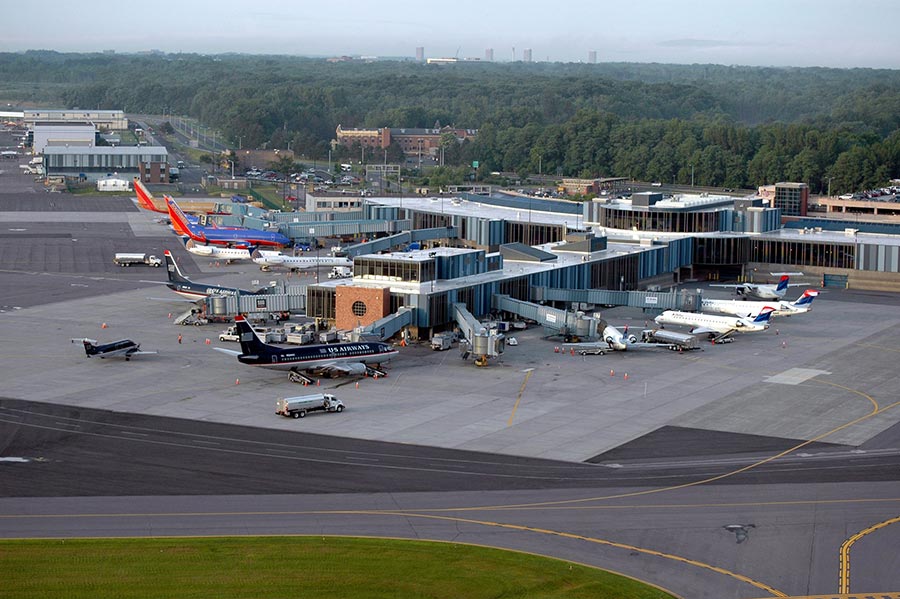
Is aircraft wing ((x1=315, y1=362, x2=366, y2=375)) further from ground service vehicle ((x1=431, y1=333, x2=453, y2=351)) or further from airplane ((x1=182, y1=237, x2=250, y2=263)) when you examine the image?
airplane ((x1=182, y1=237, x2=250, y2=263))

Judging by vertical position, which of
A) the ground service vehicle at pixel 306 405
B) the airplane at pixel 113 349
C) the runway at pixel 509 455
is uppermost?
the airplane at pixel 113 349

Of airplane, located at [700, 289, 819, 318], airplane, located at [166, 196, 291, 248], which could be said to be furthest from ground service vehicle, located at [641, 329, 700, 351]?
airplane, located at [166, 196, 291, 248]

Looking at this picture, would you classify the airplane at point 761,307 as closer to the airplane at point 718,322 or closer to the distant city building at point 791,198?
the airplane at point 718,322

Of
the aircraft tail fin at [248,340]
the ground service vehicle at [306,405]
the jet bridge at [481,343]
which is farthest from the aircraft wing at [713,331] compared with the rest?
the ground service vehicle at [306,405]

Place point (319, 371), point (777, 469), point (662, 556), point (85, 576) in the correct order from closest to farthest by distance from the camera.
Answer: point (85, 576) → point (662, 556) → point (777, 469) → point (319, 371)

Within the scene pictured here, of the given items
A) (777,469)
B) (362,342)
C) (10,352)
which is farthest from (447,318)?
(777,469)

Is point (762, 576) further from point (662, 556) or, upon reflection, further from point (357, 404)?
point (357, 404)

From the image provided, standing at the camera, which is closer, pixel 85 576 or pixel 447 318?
pixel 85 576
